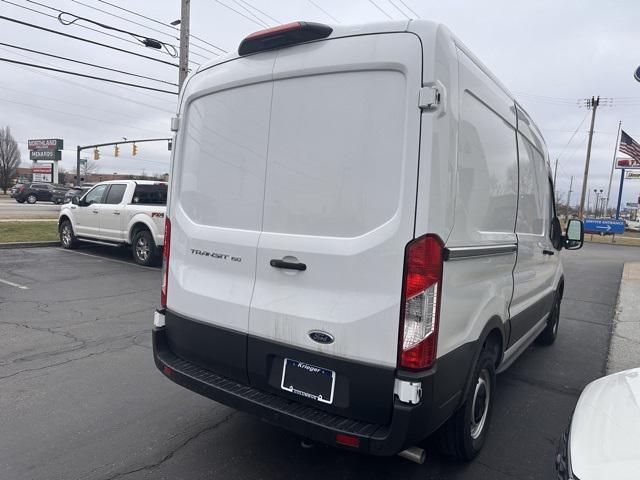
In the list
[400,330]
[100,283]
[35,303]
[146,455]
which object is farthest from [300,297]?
[100,283]

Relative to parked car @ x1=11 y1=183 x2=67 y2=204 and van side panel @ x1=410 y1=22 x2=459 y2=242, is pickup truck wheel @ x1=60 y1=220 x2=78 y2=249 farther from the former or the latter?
parked car @ x1=11 y1=183 x2=67 y2=204

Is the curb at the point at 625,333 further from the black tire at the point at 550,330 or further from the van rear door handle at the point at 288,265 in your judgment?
the van rear door handle at the point at 288,265

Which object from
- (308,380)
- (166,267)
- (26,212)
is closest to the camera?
(308,380)

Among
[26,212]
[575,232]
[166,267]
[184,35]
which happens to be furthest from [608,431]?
[26,212]

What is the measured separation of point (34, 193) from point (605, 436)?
45.5 m

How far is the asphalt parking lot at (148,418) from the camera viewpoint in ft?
9.61

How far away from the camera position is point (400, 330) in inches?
91.4

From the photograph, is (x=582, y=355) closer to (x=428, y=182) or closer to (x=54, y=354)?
(x=428, y=182)

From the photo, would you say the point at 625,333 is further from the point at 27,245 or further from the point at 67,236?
the point at 27,245

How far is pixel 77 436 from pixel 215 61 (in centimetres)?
274

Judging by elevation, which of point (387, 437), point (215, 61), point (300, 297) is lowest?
point (387, 437)

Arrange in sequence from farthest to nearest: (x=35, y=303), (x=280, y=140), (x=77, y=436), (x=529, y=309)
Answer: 1. (x=35, y=303)
2. (x=529, y=309)
3. (x=77, y=436)
4. (x=280, y=140)

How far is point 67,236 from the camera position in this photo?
12.4 m

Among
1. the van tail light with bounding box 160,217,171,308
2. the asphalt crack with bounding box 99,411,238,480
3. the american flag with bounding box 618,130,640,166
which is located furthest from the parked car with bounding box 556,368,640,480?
the american flag with bounding box 618,130,640,166
